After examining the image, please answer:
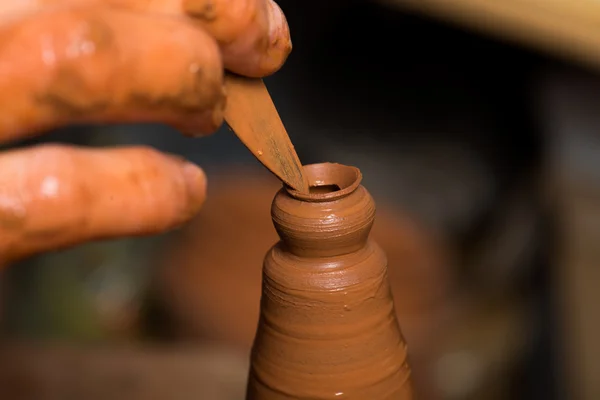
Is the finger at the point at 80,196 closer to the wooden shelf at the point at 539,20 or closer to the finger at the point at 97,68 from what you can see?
the finger at the point at 97,68

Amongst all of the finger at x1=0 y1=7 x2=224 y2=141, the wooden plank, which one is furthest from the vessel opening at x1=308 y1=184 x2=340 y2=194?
the wooden plank

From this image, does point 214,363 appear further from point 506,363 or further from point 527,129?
point 527,129

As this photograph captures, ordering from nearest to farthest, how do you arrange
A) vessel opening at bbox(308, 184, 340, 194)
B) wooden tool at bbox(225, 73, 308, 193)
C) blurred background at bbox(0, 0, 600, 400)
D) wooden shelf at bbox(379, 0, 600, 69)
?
1. wooden tool at bbox(225, 73, 308, 193)
2. vessel opening at bbox(308, 184, 340, 194)
3. wooden shelf at bbox(379, 0, 600, 69)
4. blurred background at bbox(0, 0, 600, 400)

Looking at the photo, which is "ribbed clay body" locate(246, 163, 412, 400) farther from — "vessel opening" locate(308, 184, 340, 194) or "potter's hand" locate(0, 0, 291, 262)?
"potter's hand" locate(0, 0, 291, 262)

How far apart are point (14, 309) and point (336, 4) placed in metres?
1.86

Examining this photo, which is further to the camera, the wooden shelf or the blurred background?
the blurred background

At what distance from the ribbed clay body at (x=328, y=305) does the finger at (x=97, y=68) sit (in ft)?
→ 0.86

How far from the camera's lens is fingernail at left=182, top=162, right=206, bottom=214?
71 centimetres

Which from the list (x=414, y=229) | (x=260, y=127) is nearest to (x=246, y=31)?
(x=260, y=127)

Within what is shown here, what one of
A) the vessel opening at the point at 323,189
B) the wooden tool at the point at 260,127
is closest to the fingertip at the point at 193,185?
the wooden tool at the point at 260,127

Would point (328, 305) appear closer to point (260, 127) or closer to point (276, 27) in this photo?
point (260, 127)

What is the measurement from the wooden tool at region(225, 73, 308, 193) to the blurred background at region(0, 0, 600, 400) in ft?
3.22

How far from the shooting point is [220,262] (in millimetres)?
2516

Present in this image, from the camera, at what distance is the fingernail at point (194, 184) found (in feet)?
2.34
